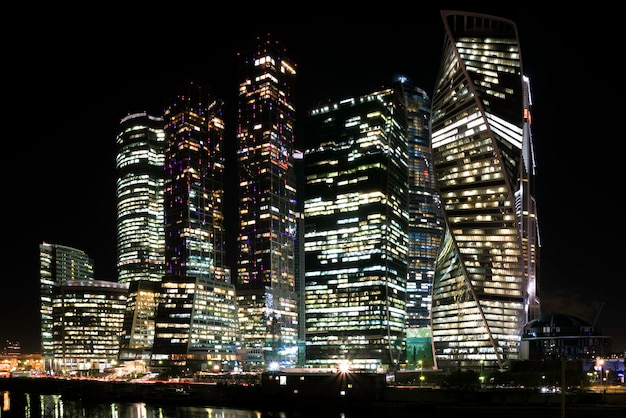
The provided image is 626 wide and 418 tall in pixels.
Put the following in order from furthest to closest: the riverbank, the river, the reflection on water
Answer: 1. the reflection on water
2. the riverbank
3. the river

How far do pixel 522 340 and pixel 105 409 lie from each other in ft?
386

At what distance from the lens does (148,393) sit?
553ft

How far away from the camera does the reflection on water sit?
431ft

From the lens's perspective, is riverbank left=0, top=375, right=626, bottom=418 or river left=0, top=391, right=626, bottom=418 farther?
riverbank left=0, top=375, right=626, bottom=418

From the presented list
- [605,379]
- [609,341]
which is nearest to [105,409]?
[605,379]

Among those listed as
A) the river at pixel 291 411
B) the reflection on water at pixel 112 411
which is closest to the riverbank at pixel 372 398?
the river at pixel 291 411

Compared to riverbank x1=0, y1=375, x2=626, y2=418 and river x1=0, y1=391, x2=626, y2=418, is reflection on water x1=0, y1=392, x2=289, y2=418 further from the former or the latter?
riverbank x1=0, y1=375, x2=626, y2=418

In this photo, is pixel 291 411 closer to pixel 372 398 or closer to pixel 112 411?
pixel 372 398

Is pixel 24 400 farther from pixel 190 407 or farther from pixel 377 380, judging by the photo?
pixel 377 380

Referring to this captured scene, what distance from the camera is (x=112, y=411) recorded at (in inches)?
5595

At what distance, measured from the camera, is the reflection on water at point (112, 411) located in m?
132

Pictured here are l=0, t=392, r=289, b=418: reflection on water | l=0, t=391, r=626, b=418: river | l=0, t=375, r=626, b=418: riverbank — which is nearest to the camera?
l=0, t=391, r=626, b=418: river

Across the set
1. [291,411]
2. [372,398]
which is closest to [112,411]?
[291,411]

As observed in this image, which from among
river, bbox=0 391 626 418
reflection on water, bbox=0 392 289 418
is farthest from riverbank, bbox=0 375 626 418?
reflection on water, bbox=0 392 289 418
